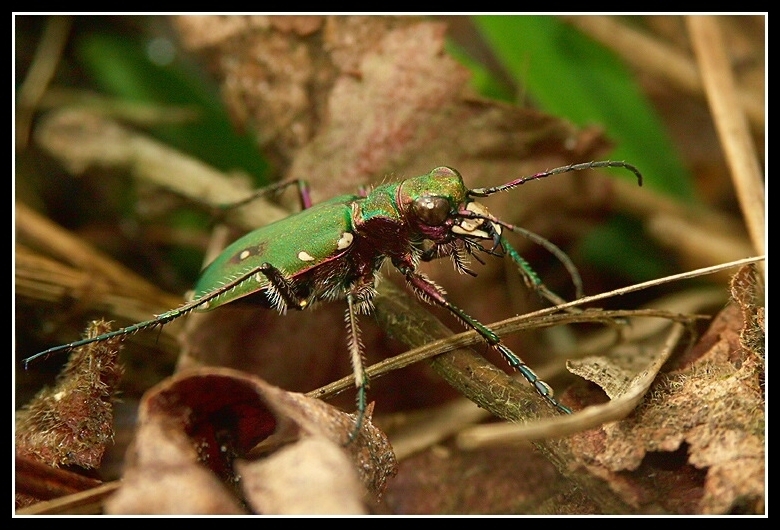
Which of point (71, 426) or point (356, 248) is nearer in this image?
point (71, 426)

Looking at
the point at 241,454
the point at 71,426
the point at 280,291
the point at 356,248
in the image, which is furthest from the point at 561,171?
the point at 71,426

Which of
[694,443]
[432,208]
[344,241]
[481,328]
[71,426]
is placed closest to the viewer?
[694,443]

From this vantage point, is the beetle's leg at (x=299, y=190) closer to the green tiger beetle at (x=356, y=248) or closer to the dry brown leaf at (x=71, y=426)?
the green tiger beetle at (x=356, y=248)

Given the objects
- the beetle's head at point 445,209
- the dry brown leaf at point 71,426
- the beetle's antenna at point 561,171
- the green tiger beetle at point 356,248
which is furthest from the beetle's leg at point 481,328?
the dry brown leaf at point 71,426

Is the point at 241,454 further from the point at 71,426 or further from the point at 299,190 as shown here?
the point at 299,190

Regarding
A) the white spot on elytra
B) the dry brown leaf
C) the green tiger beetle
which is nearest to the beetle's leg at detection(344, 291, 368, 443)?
the green tiger beetle

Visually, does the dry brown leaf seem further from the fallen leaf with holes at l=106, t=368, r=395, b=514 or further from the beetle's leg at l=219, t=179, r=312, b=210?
the beetle's leg at l=219, t=179, r=312, b=210
